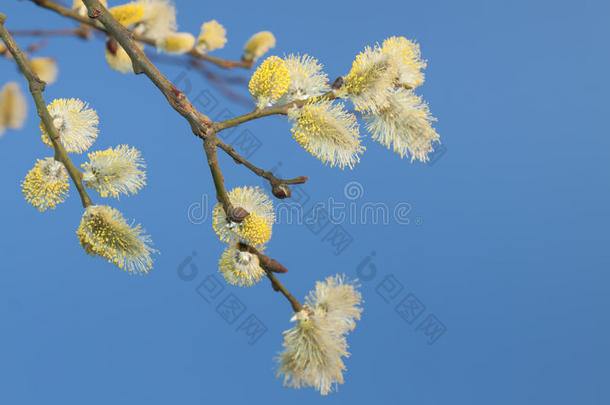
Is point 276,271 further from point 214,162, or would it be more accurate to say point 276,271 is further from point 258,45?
point 258,45

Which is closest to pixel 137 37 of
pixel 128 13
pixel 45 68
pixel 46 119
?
pixel 128 13

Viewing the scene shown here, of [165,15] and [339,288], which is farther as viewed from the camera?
[165,15]

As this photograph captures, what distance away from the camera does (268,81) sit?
3.40 feet

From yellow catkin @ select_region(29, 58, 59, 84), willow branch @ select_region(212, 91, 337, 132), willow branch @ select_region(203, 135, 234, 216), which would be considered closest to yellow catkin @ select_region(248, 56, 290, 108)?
willow branch @ select_region(212, 91, 337, 132)

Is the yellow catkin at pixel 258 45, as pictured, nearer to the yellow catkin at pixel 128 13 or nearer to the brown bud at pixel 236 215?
the yellow catkin at pixel 128 13

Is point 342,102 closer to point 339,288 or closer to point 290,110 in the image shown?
point 290,110

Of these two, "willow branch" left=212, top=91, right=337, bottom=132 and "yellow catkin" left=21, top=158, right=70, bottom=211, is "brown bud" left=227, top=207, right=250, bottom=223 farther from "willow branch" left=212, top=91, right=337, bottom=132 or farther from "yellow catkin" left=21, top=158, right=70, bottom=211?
"yellow catkin" left=21, top=158, right=70, bottom=211

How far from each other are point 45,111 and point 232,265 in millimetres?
439

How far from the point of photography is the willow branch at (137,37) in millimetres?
1243

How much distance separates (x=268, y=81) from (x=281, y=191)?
197 mm

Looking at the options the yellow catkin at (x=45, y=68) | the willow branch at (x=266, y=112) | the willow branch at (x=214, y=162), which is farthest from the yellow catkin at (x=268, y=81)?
the yellow catkin at (x=45, y=68)

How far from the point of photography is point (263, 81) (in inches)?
40.9

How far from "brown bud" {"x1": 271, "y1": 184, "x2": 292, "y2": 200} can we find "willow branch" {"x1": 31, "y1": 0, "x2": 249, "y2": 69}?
528 millimetres

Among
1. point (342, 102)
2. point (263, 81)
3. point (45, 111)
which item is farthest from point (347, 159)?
point (45, 111)
